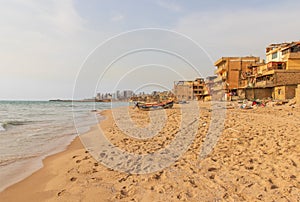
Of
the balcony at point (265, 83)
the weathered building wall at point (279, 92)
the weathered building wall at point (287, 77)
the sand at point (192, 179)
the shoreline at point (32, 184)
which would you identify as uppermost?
the weathered building wall at point (287, 77)

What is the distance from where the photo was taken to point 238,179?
3.84m

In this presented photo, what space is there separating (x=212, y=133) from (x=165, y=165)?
3543mm

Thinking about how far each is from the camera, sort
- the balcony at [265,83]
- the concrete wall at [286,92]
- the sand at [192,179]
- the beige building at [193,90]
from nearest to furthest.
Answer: the sand at [192,179] < the concrete wall at [286,92] < the balcony at [265,83] < the beige building at [193,90]

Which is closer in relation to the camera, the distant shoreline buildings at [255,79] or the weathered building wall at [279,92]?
the weathered building wall at [279,92]

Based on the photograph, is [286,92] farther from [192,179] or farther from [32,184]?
[32,184]

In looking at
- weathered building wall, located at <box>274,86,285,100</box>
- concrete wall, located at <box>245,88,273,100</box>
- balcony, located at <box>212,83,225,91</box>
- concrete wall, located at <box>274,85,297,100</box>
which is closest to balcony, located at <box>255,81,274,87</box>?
concrete wall, located at <box>245,88,273,100</box>

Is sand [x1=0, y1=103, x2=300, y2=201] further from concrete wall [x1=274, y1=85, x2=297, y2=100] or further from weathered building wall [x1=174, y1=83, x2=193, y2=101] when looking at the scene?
weathered building wall [x1=174, y1=83, x2=193, y2=101]

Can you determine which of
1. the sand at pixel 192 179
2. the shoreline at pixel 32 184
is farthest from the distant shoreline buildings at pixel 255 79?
the shoreline at pixel 32 184

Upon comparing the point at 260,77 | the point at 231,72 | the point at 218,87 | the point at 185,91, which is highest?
the point at 231,72

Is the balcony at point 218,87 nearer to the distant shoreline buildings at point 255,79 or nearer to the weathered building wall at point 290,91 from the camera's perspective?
the distant shoreline buildings at point 255,79

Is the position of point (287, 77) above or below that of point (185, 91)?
above

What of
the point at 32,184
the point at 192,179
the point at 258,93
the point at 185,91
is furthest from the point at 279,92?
the point at 32,184

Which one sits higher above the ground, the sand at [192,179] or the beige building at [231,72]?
the beige building at [231,72]

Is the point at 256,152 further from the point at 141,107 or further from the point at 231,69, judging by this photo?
the point at 231,69
